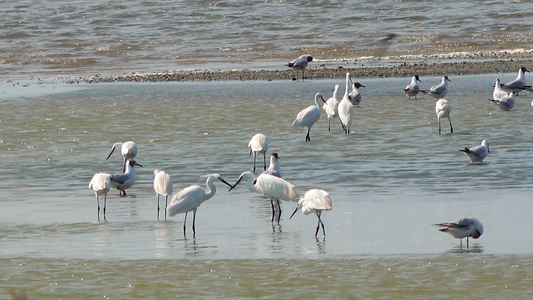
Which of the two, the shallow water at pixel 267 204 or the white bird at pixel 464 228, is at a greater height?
the white bird at pixel 464 228

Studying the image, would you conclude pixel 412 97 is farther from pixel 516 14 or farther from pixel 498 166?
pixel 516 14

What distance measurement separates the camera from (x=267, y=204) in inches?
455

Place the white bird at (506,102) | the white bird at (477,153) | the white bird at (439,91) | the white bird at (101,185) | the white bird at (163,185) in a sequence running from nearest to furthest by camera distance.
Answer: the white bird at (163,185) → the white bird at (101,185) → the white bird at (477,153) → the white bird at (506,102) → the white bird at (439,91)

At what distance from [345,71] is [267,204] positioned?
1586 centimetres

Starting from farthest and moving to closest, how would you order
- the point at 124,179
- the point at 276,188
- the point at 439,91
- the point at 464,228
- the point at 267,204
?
the point at 439,91, the point at 124,179, the point at 267,204, the point at 276,188, the point at 464,228

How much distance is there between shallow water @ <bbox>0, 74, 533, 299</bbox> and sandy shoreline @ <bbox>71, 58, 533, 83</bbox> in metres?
4.52

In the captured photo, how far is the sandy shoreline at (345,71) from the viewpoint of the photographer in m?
26.1

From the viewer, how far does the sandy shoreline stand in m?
26.1

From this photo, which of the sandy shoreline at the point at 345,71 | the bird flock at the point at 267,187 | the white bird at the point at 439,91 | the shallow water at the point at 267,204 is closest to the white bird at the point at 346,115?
the bird flock at the point at 267,187

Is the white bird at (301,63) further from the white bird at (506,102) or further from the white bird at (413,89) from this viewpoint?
the white bird at (506,102)

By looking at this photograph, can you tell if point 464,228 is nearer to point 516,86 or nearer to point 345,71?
point 516,86

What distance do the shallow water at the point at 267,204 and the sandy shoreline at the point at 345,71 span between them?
14.8 feet

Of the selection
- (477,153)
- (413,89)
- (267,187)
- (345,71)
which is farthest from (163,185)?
(345,71)

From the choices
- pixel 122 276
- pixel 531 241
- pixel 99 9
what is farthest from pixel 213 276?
pixel 99 9
